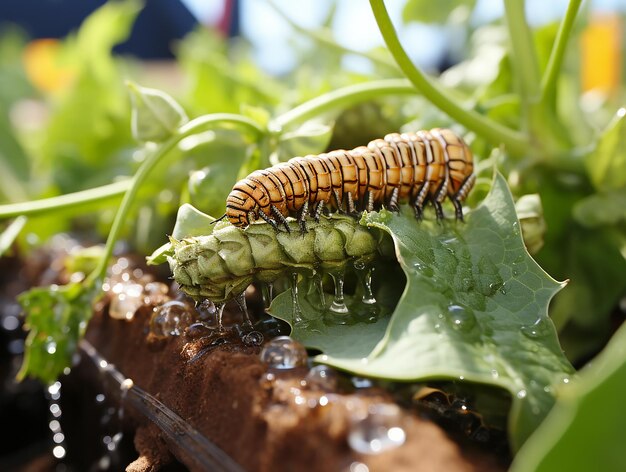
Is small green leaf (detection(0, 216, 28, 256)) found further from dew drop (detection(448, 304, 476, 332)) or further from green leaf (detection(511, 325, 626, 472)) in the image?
green leaf (detection(511, 325, 626, 472))

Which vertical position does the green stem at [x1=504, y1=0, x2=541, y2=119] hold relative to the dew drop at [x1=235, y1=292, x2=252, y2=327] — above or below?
above

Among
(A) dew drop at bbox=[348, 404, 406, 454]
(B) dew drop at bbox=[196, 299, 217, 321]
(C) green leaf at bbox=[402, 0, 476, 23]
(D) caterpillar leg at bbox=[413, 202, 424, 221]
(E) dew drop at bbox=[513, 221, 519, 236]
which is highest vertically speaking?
(C) green leaf at bbox=[402, 0, 476, 23]

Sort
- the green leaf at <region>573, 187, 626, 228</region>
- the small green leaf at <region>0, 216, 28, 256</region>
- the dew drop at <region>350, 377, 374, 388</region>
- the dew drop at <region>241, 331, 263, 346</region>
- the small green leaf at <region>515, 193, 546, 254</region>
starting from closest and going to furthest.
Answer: the dew drop at <region>350, 377, 374, 388</region> → the dew drop at <region>241, 331, 263, 346</region> → the small green leaf at <region>515, 193, 546, 254</region> → the green leaf at <region>573, 187, 626, 228</region> → the small green leaf at <region>0, 216, 28, 256</region>

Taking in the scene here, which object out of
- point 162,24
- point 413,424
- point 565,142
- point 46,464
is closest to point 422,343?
point 413,424

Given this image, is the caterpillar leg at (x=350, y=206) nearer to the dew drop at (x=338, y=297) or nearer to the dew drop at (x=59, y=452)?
the dew drop at (x=338, y=297)

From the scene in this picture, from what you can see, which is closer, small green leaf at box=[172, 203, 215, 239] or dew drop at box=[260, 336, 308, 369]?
dew drop at box=[260, 336, 308, 369]

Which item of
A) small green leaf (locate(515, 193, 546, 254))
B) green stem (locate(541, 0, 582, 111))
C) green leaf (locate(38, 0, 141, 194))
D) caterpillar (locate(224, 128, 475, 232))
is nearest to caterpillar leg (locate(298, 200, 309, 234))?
caterpillar (locate(224, 128, 475, 232))

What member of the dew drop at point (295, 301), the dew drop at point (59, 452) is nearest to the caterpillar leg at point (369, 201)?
the dew drop at point (295, 301)
